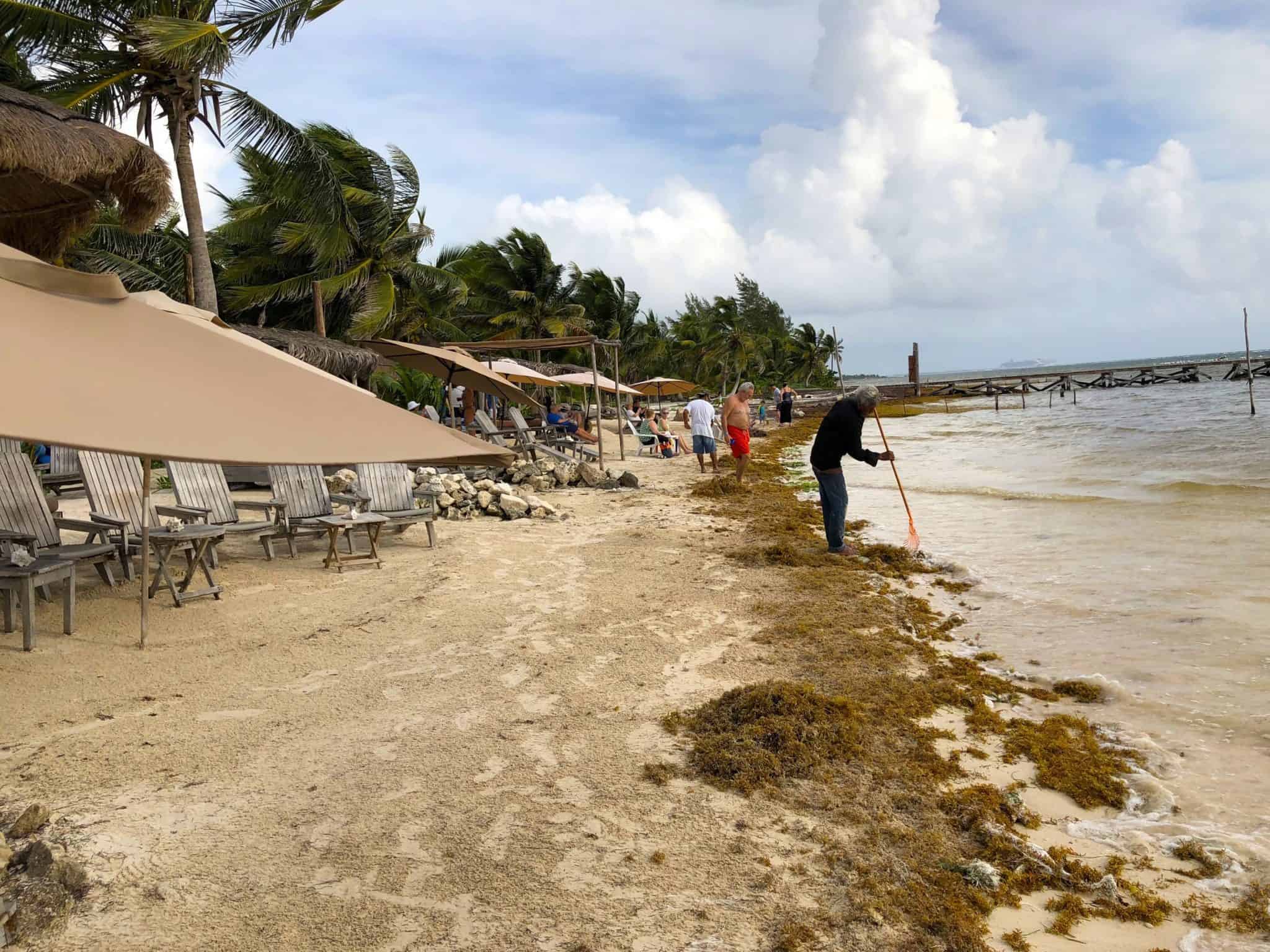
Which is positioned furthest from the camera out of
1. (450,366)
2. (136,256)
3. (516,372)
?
(136,256)

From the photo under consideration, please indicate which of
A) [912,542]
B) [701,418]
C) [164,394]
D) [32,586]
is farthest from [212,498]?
[701,418]

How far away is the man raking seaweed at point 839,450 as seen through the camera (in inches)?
313

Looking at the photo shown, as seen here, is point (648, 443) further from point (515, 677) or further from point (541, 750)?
point (541, 750)

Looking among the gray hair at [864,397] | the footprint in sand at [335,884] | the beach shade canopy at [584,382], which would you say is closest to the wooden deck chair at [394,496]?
the gray hair at [864,397]

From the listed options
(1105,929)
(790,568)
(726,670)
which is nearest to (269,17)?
(790,568)

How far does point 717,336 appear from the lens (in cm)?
5122

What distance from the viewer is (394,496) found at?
8.66 metres

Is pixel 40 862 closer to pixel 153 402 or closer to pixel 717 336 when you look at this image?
pixel 153 402

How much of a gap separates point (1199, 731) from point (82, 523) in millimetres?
7377

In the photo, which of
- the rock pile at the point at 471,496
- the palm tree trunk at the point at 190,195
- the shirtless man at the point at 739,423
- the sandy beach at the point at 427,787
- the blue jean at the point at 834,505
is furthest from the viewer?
the shirtless man at the point at 739,423

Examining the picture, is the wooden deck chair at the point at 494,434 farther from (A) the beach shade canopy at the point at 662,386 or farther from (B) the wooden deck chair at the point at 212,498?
(A) the beach shade canopy at the point at 662,386

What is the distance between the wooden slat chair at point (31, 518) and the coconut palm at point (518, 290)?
2609 cm

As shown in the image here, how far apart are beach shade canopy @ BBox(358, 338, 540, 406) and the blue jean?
20.3ft

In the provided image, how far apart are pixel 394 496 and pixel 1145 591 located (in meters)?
6.92
